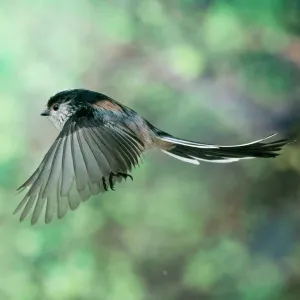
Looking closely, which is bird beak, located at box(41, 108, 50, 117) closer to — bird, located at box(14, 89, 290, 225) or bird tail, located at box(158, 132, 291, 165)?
bird, located at box(14, 89, 290, 225)

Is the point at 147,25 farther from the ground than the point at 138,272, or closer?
farther from the ground

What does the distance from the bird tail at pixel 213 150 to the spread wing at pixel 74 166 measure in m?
0.28

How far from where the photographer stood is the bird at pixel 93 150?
93 cm

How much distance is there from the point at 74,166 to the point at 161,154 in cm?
49

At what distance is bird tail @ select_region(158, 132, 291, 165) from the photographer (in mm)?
1291

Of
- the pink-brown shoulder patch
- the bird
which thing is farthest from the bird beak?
the pink-brown shoulder patch

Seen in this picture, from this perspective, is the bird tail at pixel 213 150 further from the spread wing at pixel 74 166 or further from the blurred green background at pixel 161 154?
the spread wing at pixel 74 166

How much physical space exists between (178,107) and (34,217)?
0.47m

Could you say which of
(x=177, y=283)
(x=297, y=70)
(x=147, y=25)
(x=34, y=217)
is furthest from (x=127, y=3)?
(x=177, y=283)

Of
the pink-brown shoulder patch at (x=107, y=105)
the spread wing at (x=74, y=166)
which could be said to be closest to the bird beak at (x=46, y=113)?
the pink-brown shoulder patch at (x=107, y=105)

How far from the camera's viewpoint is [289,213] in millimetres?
1409

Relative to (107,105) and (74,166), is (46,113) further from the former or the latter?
(74,166)

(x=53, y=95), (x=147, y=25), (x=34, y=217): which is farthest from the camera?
(x=147, y=25)

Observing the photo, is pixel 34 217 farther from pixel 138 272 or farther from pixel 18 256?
pixel 138 272
